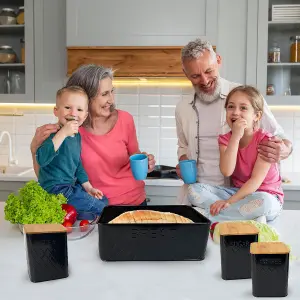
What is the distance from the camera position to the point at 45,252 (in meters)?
1.13

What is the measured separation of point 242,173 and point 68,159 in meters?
0.70

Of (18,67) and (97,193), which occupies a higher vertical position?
(18,67)

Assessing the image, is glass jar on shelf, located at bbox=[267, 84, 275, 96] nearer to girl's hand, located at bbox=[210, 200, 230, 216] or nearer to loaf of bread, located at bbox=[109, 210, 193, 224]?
girl's hand, located at bbox=[210, 200, 230, 216]

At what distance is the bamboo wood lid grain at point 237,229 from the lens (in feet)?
3.74

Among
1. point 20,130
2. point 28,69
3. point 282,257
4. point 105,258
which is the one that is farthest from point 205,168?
point 20,130

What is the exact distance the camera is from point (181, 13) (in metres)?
2.98

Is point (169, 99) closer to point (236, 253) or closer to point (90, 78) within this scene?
point (90, 78)

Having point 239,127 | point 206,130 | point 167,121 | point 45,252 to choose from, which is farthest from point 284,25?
point 45,252

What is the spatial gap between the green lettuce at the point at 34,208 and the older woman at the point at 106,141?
1.40ft

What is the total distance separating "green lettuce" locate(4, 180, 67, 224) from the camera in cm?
145

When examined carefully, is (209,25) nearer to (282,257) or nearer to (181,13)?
(181,13)

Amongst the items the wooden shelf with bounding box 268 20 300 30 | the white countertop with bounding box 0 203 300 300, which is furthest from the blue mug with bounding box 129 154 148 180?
the wooden shelf with bounding box 268 20 300 30

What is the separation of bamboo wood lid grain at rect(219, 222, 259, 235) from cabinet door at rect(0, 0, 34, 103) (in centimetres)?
238

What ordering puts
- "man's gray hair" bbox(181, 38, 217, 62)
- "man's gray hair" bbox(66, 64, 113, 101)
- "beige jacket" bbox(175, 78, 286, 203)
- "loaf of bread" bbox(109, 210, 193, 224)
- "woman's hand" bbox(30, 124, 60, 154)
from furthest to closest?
1. "beige jacket" bbox(175, 78, 286, 203)
2. "man's gray hair" bbox(181, 38, 217, 62)
3. "man's gray hair" bbox(66, 64, 113, 101)
4. "woman's hand" bbox(30, 124, 60, 154)
5. "loaf of bread" bbox(109, 210, 193, 224)
